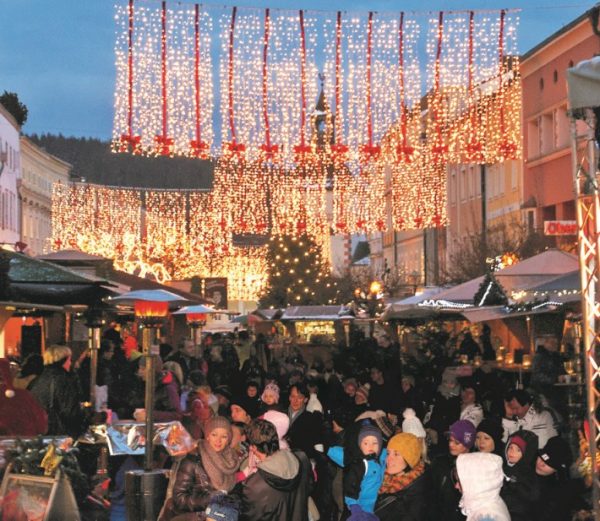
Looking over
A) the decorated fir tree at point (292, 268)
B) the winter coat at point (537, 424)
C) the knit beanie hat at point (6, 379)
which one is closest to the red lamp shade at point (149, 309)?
the winter coat at point (537, 424)

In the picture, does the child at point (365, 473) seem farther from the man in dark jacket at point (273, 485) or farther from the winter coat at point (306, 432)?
the winter coat at point (306, 432)

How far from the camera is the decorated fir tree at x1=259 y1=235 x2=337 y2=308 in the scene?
90938mm

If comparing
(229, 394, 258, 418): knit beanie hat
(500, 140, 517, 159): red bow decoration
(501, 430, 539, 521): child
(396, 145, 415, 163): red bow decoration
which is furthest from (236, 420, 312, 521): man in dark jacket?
(500, 140, 517, 159): red bow decoration

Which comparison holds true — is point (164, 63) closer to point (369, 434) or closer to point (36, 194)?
point (369, 434)

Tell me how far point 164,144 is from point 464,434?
1575cm

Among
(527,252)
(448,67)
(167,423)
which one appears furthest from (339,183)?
(167,423)

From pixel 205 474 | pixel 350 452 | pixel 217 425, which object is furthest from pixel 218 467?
pixel 350 452

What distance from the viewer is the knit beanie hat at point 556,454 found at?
10.8m

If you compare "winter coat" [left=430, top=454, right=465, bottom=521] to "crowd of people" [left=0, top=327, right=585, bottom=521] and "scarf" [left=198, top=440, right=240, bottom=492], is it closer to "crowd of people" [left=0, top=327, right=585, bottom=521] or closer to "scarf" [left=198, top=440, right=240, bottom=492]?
"crowd of people" [left=0, top=327, right=585, bottom=521]

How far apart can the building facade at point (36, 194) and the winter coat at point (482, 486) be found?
2560 inches

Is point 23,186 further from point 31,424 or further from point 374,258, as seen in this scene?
point 31,424

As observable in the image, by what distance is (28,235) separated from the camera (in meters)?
77.2

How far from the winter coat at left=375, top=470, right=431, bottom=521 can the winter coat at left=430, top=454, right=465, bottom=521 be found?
215 millimetres

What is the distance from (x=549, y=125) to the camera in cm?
4638
